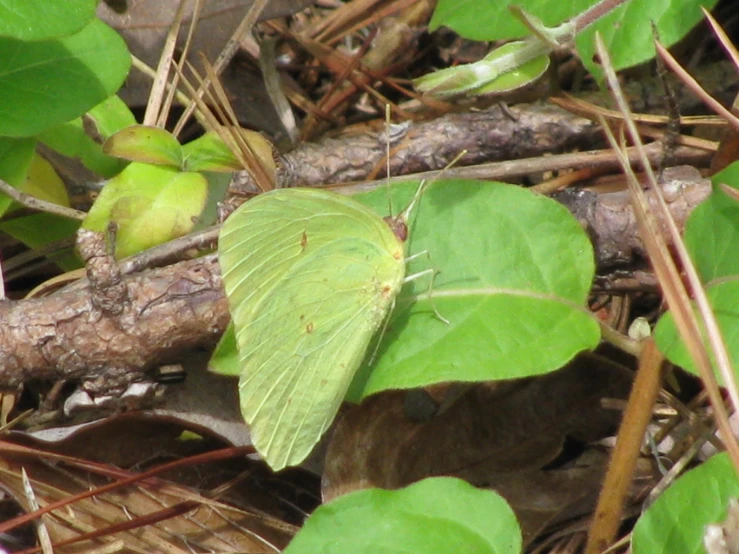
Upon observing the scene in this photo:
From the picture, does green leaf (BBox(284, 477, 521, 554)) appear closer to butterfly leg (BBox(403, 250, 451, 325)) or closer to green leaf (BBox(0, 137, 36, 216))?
butterfly leg (BBox(403, 250, 451, 325))

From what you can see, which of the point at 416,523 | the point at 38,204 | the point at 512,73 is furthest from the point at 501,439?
the point at 38,204

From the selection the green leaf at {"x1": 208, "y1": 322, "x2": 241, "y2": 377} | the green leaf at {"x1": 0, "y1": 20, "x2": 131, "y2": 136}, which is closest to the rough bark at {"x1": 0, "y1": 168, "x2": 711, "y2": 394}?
the green leaf at {"x1": 208, "y1": 322, "x2": 241, "y2": 377}

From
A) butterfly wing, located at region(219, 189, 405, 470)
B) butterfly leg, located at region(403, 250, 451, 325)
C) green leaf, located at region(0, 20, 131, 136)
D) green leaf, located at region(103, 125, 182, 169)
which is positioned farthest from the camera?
green leaf, located at region(103, 125, 182, 169)

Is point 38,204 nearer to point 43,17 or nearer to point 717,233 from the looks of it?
point 43,17

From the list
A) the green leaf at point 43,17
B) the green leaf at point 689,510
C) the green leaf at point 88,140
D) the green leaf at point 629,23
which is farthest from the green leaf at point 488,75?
the green leaf at point 88,140

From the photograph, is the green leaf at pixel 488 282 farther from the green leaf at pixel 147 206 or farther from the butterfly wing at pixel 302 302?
the green leaf at pixel 147 206

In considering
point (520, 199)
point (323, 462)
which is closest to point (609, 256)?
point (520, 199)
